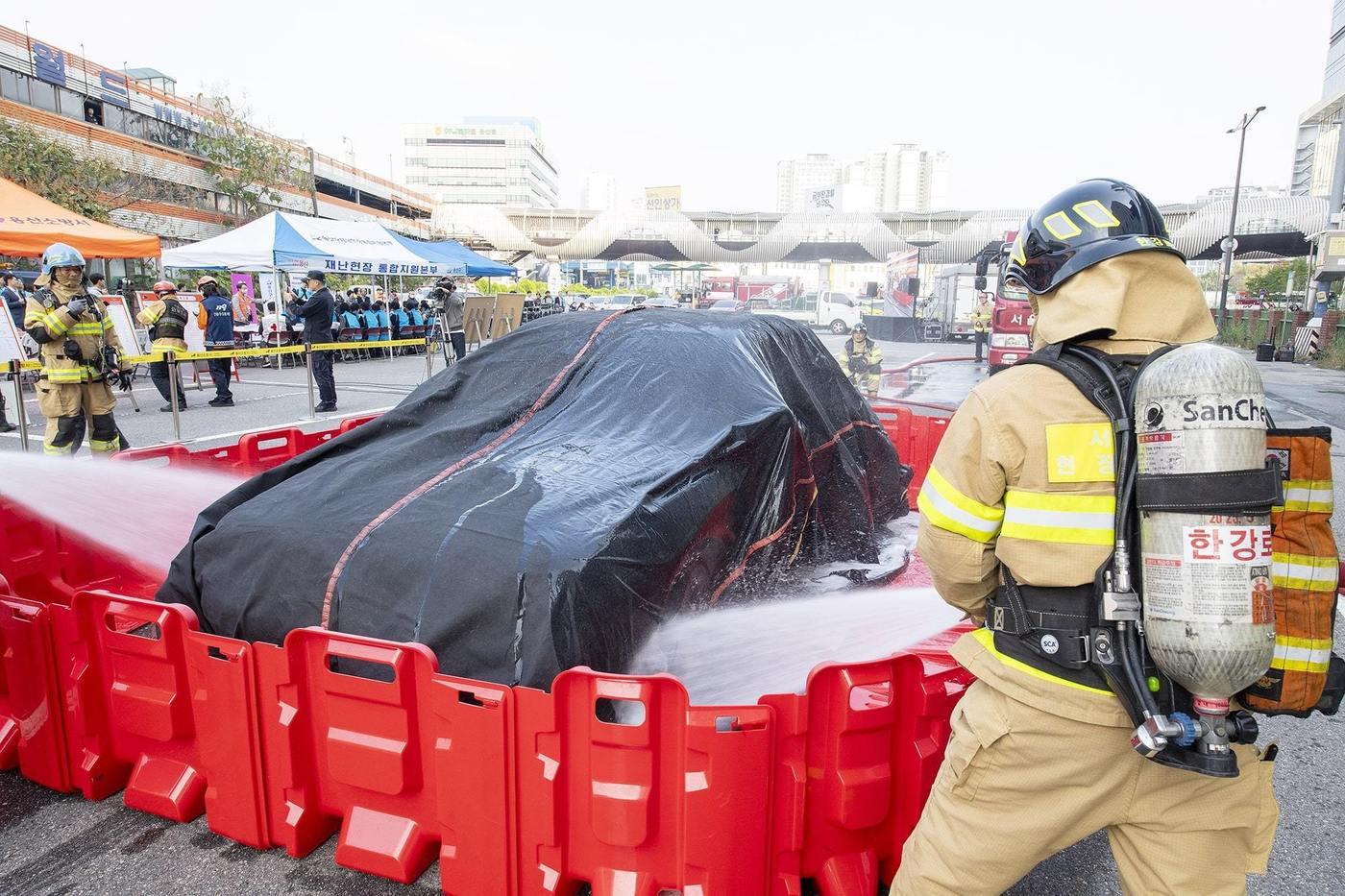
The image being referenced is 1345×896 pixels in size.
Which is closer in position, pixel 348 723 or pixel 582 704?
pixel 582 704

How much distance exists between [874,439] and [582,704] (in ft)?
11.0

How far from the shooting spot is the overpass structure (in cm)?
3288

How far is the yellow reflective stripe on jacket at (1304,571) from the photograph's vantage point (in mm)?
1488

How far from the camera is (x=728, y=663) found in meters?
3.14

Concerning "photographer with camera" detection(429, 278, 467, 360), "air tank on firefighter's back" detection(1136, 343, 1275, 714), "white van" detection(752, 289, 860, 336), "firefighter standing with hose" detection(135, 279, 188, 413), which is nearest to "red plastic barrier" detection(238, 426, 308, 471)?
"air tank on firefighter's back" detection(1136, 343, 1275, 714)

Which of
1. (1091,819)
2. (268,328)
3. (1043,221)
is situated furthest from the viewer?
(268,328)

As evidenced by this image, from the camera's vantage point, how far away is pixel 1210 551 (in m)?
1.37

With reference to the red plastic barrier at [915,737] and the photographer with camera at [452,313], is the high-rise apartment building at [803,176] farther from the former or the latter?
the red plastic barrier at [915,737]

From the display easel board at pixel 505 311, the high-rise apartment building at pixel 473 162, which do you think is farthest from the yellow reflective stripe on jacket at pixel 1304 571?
the high-rise apartment building at pixel 473 162

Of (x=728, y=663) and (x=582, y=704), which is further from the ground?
(x=582, y=704)

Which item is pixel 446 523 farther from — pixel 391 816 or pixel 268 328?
pixel 268 328

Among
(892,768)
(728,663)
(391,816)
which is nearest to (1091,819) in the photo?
(892,768)

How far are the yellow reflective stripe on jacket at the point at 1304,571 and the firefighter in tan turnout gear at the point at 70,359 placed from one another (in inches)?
286

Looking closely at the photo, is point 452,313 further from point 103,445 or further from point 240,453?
point 240,453
